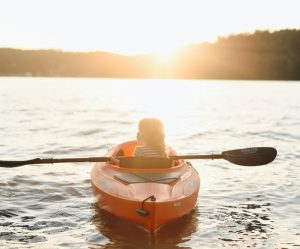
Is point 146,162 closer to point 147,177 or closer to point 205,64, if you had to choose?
point 147,177

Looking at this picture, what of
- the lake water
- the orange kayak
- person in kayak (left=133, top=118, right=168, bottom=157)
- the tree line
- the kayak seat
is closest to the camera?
the orange kayak

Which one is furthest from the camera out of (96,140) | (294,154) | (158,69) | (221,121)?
(158,69)

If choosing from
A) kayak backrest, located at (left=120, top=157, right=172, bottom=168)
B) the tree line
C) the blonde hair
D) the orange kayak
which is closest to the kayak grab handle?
the orange kayak

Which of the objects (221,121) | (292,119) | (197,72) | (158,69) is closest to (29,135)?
(221,121)

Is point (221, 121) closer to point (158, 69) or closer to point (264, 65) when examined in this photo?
point (264, 65)

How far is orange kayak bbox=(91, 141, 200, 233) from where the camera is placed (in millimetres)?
7727

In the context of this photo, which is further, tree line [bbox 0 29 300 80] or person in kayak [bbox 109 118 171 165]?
tree line [bbox 0 29 300 80]

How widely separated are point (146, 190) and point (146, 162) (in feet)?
2.96

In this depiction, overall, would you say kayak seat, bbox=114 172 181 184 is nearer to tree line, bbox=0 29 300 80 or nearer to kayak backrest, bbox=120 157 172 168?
kayak backrest, bbox=120 157 172 168

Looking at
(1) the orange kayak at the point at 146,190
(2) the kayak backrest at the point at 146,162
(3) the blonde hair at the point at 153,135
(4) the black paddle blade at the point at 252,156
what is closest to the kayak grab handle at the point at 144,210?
(1) the orange kayak at the point at 146,190

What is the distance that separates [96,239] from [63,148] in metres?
11.0

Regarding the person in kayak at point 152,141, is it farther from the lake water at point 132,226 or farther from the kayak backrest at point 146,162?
the lake water at point 132,226

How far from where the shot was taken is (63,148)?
745 inches

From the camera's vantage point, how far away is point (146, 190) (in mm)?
8141
